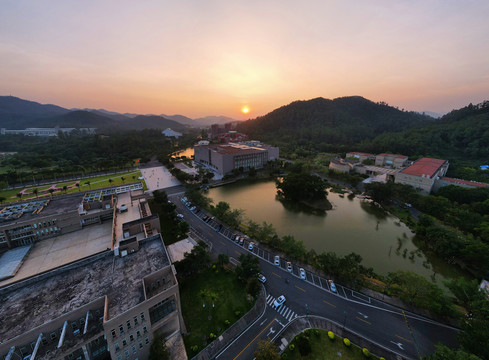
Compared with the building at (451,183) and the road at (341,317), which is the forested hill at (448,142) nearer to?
the building at (451,183)

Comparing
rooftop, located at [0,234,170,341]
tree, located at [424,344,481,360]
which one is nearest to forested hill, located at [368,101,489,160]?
tree, located at [424,344,481,360]

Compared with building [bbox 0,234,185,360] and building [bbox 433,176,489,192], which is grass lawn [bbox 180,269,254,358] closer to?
building [bbox 0,234,185,360]

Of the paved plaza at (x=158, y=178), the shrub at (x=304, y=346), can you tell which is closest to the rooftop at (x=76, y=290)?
the shrub at (x=304, y=346)

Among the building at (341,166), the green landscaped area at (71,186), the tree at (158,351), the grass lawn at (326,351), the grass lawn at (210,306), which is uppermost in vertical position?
the building at (341,166)

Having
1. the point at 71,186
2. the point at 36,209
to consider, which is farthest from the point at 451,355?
the point at 71,186

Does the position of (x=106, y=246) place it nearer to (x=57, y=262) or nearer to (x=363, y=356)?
(x=57, y=262)

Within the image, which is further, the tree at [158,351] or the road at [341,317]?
the road at [341,317]
